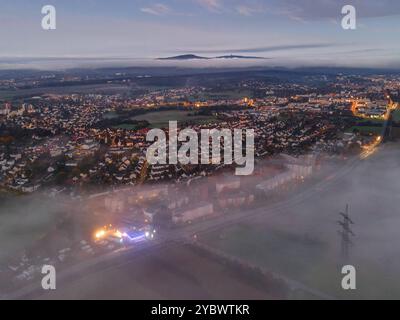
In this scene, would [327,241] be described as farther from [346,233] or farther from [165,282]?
[165,282]

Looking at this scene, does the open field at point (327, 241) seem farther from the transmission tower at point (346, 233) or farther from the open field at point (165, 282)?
the open field at point (165, 282)

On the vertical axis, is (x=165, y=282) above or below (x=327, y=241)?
below

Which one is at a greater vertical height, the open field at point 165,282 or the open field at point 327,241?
the open field at point 327,241

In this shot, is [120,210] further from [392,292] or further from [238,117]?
[238,117]

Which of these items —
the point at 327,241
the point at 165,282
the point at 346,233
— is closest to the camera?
the point at 165,282

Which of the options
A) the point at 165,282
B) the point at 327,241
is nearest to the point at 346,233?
the point at 327,241

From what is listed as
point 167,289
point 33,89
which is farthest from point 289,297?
point 33,89

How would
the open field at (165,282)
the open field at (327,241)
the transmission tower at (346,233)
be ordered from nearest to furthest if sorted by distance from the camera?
the open field at (165,282), the open field at (327,241), the transmission tower at (346,233)

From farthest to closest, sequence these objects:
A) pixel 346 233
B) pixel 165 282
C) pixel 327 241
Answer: pixel 346 233
pixel 327 241
pixel 165 282

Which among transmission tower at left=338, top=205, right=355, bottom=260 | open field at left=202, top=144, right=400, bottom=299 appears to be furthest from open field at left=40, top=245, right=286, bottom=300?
transmission tower at left=338, top=205, right=355, bottom=260

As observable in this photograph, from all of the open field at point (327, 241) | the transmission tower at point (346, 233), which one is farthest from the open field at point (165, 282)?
the transmission tower at point (346, 233)

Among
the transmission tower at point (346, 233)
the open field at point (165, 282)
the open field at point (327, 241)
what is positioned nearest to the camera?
the open field at point (165, 282)
